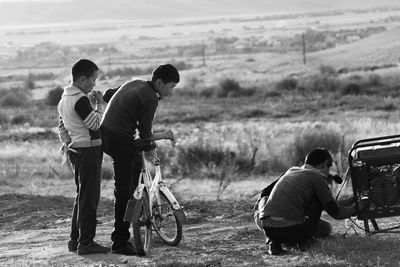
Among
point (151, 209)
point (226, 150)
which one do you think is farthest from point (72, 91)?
point (226, 150)

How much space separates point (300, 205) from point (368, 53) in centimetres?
6014

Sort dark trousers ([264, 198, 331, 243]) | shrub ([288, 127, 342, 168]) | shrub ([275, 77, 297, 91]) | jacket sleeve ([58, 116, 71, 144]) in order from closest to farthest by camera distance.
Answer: dark trousers ([264, 198, 331, 243]) < jacket sleeve ([58, 116, 71, 144]) < shrub ([288, 127, 342, 168]) < shrub ([275, 77, 297, 91])

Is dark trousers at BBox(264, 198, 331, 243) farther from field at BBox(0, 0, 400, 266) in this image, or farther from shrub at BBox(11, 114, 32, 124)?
shrub at BBox(11, 114, 32, 124)

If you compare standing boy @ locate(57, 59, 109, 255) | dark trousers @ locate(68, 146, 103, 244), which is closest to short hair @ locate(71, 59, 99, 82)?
standing boy @ locate(57, 59, 109, 255)

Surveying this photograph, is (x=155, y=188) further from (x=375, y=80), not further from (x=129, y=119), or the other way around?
(x=375, y=80)

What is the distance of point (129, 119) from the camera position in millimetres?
9008

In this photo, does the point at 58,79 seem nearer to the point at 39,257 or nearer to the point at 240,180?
the point at 240,180

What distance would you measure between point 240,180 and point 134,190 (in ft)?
33.4

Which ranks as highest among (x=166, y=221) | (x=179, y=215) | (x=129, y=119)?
(x=129, y=119)

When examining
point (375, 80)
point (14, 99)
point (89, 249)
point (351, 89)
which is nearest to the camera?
point (89, 249)

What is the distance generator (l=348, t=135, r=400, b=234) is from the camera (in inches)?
351

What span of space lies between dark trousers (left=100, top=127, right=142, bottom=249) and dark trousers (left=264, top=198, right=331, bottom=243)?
1.32 m

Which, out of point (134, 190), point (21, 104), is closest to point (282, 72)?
point (21, 104)

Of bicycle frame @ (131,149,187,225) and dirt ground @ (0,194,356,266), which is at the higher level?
bicycle frame @ (131,149,187,225)
